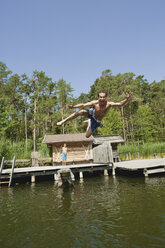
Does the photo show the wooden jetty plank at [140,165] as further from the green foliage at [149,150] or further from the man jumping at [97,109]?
the man jumping at [97,109]

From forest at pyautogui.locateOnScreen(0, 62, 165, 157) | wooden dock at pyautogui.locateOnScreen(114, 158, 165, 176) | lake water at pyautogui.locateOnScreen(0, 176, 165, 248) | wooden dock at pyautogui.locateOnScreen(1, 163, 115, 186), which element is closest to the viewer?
lake water at pyautogui.locateOnScreen(0, 176, 165, 248)

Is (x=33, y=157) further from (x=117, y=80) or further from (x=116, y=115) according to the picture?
(x=117, y=80)

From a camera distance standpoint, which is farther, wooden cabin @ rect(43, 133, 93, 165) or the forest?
the forest

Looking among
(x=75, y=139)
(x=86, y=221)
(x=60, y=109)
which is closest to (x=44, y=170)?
(x=75, y=139)

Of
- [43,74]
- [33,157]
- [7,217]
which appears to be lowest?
[7,217]

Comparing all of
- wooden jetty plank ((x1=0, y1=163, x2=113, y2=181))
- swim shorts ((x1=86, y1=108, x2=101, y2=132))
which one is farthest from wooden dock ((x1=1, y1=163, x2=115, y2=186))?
swim shorts ((x1=86, y1=108, x2=101, y2=132))

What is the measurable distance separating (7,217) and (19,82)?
3579 centimetres

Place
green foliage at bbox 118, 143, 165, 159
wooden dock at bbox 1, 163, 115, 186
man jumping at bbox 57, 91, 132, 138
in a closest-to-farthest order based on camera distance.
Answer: man jumping at bbox 57, 91, 132, 138, wooden dock at bbox 1, 163, 115, 186, green foliage at bbox 118, 143, 165, 159

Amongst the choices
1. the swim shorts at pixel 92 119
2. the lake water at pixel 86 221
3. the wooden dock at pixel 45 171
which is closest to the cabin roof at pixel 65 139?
the wooden dock at pixel 45 171

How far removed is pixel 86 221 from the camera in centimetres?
646

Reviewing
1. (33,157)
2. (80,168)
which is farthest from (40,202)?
(33,157)

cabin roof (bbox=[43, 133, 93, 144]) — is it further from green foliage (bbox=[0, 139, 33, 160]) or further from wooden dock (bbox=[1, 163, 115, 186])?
wooden dock (bbox=[1, 163, 115, 186])

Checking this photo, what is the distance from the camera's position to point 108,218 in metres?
6.62

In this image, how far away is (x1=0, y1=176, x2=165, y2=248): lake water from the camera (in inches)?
200
